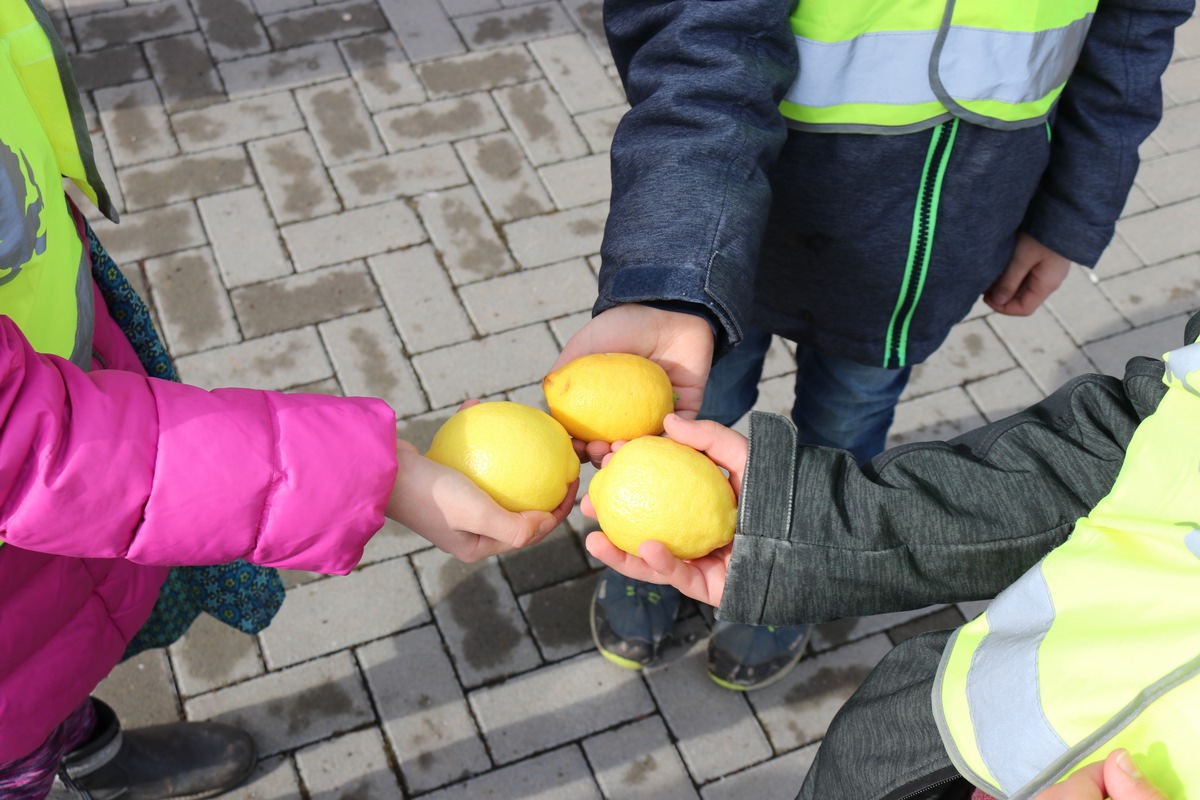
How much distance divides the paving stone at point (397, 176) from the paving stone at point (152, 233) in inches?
22.2

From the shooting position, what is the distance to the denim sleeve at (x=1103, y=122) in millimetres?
2002

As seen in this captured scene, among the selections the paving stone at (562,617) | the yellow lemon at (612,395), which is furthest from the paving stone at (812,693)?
the yellow lemon at (612,395)

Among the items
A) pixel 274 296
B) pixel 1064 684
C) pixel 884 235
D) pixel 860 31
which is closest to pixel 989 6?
pixel 860 31

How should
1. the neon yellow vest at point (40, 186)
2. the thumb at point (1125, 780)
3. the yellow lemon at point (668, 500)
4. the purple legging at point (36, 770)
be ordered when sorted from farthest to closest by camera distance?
the purple legging at point (36, 770) → the yellow lemon at point (668, 500) → the neon yellow vest at point (40, 186) → the thumb at point (1125, 780)

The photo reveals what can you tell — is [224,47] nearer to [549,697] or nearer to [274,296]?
[274,296]

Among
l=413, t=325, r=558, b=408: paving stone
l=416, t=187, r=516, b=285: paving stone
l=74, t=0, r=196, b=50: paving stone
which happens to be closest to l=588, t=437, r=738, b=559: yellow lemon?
l=413, t=325, r=558, b=408: paving stone

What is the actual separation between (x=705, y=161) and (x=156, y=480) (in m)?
1.01

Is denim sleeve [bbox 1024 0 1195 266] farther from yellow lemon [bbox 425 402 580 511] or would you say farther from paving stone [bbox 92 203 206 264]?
paving stone [bbox 92 203 206 264]

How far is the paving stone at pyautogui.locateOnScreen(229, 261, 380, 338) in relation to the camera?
3.56m

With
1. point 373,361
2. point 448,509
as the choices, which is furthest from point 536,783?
point 373,361

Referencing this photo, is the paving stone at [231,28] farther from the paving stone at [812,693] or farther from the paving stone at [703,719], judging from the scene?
the paving stone at [812,693]

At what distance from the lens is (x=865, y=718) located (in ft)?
5.16

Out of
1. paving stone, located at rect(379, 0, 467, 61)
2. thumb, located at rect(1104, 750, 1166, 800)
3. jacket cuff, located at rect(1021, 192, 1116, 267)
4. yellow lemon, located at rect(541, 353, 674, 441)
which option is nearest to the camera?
thumb, located at rect(1104, 750, 1166, 800)

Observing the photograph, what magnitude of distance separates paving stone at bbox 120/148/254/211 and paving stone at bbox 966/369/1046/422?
2.84m
